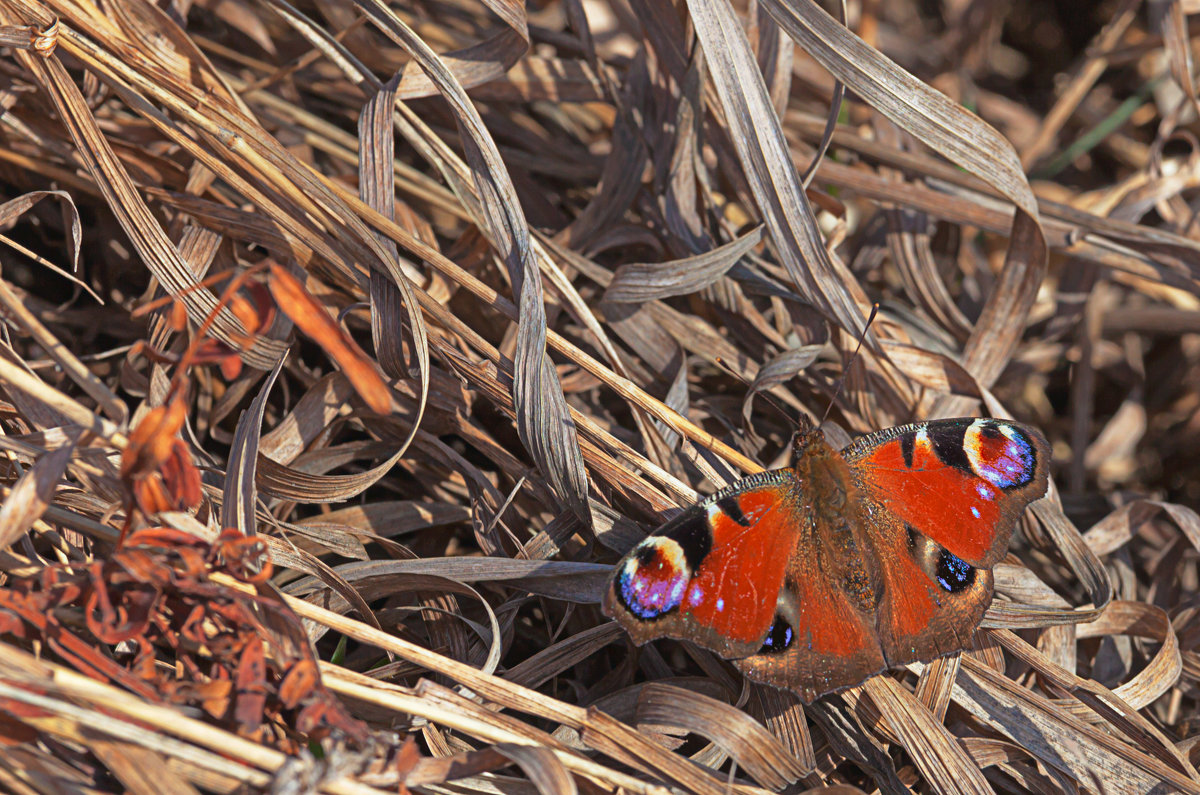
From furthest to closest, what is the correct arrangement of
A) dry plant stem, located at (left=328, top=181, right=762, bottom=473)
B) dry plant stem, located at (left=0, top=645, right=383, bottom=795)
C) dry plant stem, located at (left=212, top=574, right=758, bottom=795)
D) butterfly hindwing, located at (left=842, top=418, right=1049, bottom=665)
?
dry plant stem, located at (left=328, top=181, right=762, bottom=473) < butterfly hindwing, located at (left=842, top=418, right=1049, bottom=665) < dry plant stem, located at (left=212, top=574, right=758, bottom=795) < dry plant stem, located at (left=0, top=645, right=383, bottom=795)

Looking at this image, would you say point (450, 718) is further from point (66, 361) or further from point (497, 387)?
point (66, 361)

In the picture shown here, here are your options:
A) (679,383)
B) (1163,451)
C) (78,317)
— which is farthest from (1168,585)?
(78,317)

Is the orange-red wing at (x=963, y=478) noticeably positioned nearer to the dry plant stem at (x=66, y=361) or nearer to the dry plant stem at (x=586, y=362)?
the dry plant stem at (x=586, y=362)

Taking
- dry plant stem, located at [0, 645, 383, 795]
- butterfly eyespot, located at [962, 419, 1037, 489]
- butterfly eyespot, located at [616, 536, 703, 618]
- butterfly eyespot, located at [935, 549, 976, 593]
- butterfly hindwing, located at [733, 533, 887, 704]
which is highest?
dry plant stem, located at [0, 645, 383, 795]

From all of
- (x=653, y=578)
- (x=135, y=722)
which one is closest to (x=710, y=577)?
(x=653, y=578)

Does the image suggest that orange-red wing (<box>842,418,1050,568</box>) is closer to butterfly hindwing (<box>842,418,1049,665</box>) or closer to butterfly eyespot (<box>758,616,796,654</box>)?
butterfly hindwing (<box>842,418,1049,665</box>)

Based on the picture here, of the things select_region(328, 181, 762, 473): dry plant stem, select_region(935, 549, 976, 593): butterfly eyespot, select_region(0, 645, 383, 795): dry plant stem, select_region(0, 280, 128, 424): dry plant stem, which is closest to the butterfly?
select_region(935, 549, 976, 593): butterfly eyespot
